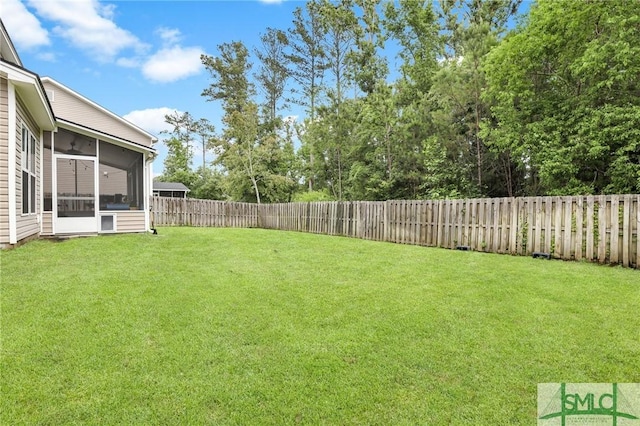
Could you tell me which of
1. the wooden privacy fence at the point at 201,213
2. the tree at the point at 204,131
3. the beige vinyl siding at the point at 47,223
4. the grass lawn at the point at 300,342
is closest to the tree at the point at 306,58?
the wooden privacy fence at the point at 201,213

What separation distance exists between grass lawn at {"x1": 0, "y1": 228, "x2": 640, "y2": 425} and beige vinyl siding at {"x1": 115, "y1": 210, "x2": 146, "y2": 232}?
4.44 m

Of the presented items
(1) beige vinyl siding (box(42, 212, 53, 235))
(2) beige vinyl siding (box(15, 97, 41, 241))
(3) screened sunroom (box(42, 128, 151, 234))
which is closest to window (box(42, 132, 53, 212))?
(3) screened sunroom (box(42, 128, 151, 234))

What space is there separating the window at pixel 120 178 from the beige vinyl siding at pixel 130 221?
16 centimetres

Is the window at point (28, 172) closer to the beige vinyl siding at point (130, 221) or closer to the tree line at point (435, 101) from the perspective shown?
the beige vinyl siding at point (130, 221)

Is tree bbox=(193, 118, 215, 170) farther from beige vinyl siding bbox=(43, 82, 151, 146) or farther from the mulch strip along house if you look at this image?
the mulch strip along house

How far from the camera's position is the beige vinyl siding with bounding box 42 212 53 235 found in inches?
322

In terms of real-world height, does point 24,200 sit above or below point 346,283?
above

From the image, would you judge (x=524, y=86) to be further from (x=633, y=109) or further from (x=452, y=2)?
(x=452, y=2)

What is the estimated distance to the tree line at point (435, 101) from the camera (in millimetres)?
10117

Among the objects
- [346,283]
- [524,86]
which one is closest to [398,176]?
[524,86]

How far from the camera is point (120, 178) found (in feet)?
32.2

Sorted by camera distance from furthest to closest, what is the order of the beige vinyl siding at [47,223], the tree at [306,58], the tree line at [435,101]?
the tree at [306,58] → the tree line at [435,101] → the beige vinyl siding at [47,223]

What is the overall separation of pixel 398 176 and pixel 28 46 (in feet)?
47.0

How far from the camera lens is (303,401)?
229cm
